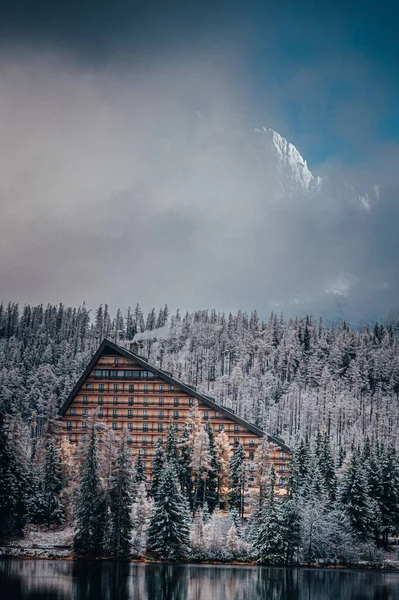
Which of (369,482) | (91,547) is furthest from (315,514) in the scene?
(91,547)

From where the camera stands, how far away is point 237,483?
124 m

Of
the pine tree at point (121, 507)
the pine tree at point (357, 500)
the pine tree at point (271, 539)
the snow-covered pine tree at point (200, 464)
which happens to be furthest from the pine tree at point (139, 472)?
the pine tree at point (357, 500)

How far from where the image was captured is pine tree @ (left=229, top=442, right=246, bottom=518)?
123 meters

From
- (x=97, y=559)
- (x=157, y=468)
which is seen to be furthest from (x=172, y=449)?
(x=97, y=559)

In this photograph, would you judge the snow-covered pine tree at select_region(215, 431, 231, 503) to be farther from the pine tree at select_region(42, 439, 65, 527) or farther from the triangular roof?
the pine tree at select_region(42, 439, 65, 527)

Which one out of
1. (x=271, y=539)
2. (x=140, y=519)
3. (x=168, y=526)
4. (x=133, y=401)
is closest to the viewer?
(x=168, y=526)

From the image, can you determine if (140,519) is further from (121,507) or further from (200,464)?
(200,464)

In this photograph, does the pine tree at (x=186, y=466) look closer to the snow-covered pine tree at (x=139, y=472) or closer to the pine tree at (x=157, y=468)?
the pine tree at (x=157, y=468)

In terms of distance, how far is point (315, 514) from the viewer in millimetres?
110000

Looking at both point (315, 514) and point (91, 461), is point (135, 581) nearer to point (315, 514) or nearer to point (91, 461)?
point (91, 461)

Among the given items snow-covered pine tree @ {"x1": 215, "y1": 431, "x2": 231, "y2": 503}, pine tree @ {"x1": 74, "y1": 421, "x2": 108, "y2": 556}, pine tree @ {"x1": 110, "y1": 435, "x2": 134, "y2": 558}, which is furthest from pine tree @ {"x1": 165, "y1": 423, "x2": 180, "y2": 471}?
pine tree @ {"x1": 74, "y1": 421, "x2": 108, "y2": 556}

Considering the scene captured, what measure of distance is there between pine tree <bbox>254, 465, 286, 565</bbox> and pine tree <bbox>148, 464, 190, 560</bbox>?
9.14m

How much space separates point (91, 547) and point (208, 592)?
23948mm

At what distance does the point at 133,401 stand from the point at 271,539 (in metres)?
50.5
